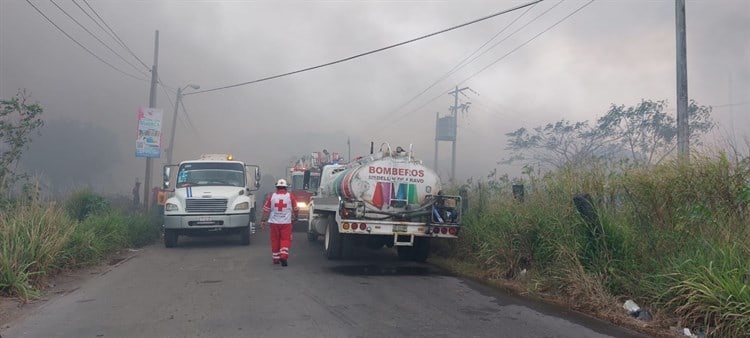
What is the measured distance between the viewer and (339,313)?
275 inches

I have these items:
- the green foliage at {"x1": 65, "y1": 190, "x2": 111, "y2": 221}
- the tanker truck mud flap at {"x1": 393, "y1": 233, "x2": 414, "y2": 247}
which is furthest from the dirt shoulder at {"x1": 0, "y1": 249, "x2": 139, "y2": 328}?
the tanker truck mud flap at {"x1": 393, "y1": 233, "x2": 414, "y2": 247}

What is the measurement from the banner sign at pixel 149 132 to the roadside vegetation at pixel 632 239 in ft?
50.2

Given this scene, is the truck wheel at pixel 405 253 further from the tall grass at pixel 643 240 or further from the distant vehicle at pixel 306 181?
the distant vehicle at pixel 306 181

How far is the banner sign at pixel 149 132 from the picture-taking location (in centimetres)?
2242

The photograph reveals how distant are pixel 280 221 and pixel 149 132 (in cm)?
1339

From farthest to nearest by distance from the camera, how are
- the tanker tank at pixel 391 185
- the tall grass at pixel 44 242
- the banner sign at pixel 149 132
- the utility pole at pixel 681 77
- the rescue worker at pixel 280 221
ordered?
1. the banner sign at pixel 149 132
2. the tanker tank at pixel 391 185
3. the rescue worker at pixel 280 221
4. the utility pole at pixel 681 77
5. the tall grass at pixel 44 242


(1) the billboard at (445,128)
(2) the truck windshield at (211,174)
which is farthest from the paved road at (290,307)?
(1) the billboard at (445,128)

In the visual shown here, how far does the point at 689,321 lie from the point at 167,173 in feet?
46.0

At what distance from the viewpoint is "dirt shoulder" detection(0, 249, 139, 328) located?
7.11 meters

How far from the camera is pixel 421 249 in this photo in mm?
12305

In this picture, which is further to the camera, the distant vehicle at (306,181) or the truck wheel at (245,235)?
the distant vehicle at (306,181)

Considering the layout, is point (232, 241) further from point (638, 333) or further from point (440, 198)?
point (638, 333)

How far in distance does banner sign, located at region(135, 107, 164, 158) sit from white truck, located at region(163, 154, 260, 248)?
6756 millimetres

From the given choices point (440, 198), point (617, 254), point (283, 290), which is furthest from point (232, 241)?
point (617, 254)
